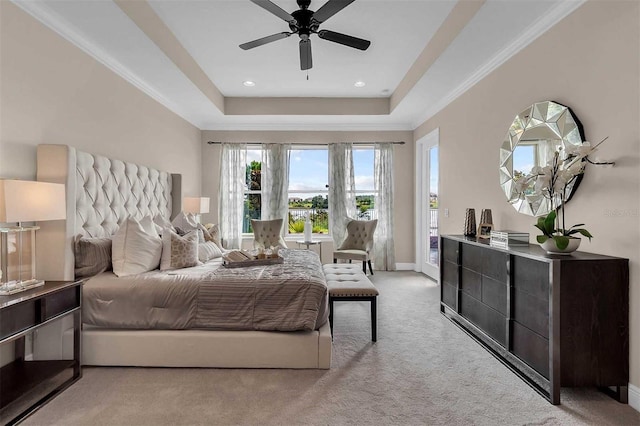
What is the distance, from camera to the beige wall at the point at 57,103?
238 cm

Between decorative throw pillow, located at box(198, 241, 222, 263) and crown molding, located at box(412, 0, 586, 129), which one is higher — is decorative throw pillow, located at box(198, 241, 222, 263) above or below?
below

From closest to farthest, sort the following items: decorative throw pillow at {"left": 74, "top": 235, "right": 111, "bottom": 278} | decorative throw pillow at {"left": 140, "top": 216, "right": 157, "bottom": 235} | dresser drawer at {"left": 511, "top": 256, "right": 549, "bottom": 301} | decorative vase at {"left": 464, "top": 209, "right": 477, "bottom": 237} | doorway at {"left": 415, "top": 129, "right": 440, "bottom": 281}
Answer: dresser drawer at {"left": 511, "top": 256, "right": 549, "bottom": 301} → decorative throw pillow at {"left": 74, "top": 235, "right": 111, "bottom": 278} → decorative throw pillow at {"left": 140, "top": 216, "right": 157, "bottom": 235} → decorative vase at {"left": 464, "top": 209, "right": 477, "bottom": 237} → doorway at {"left": 415, "top": 129, "right": 440, "bottom": 281}

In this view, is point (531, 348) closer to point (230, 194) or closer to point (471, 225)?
point (471, 225)

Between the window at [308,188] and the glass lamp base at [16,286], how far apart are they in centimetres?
450

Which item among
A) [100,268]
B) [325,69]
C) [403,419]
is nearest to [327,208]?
[325,69]

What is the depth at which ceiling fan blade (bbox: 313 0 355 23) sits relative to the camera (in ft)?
8.04

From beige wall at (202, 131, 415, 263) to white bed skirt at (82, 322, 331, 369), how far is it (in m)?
3.81

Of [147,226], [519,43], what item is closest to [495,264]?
[519,43]

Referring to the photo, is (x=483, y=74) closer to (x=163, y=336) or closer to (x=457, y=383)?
(x=457, y=383)

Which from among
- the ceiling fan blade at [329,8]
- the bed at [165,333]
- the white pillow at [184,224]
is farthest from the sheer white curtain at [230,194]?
the ceiling fan blade at [329,8]

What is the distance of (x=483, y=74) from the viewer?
12.3ft

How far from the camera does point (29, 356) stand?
2.53 meters

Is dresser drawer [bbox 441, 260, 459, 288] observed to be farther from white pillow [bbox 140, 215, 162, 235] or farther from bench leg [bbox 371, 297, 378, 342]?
white pillow [bbox 140, 215, 162, 235]

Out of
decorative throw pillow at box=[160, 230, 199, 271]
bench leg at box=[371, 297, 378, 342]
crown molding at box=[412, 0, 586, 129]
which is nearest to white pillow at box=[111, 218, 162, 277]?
decorative throw pillow at box=[160, 230, 199, 271]
